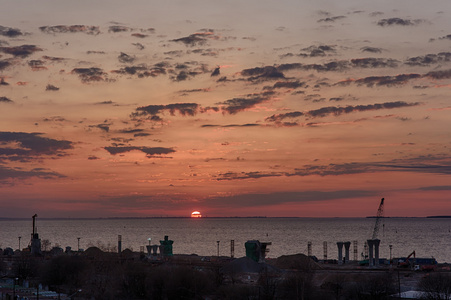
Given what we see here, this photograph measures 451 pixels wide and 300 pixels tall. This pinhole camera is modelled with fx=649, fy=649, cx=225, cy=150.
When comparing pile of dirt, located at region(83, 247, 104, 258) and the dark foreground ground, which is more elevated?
pile of dirt, located at region(83, 247, 104, 258)

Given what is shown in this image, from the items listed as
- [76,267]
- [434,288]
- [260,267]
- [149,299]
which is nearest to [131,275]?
[149,299]

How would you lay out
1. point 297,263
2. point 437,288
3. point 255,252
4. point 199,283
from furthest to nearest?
1. point 255,252
2. point 297,263
3. point 199,283
4. point 437,288

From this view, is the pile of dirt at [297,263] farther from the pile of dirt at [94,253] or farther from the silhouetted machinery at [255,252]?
the pile of dirt at [94,253]

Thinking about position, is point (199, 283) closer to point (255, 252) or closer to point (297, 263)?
point (297, 263)

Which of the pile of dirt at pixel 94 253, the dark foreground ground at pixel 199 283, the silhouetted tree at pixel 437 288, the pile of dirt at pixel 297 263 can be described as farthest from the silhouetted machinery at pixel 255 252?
the silhouetted tree at pixel 437 288

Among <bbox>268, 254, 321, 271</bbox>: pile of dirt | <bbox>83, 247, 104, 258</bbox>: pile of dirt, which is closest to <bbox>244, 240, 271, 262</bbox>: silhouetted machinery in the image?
<bbox>268, 254, 321, 271</bbox>: pile of dirt

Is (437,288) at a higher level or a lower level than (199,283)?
lower

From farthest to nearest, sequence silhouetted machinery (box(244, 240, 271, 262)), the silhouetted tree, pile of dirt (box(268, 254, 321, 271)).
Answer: silhouetted machinery (box(244, 240, 271, 262))
pile of dirt (box(268, 254, 321, 271))
the silhouetted tree

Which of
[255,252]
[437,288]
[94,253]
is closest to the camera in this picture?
[437,288]

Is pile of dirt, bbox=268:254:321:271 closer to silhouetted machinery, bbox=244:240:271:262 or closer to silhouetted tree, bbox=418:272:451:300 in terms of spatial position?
silhouetted machinery, bbox=244:240:271:262

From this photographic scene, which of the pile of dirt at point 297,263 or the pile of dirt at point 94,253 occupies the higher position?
the pile of dirt at point 94,253

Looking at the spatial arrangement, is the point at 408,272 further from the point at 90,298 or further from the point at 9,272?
the point at 9,272

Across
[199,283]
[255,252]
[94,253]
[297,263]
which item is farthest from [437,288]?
[94,253]

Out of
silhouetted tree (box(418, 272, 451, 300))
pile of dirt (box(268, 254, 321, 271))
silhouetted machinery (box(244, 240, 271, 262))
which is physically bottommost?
silhouetted tree (box(418, 272, 451, 300))
